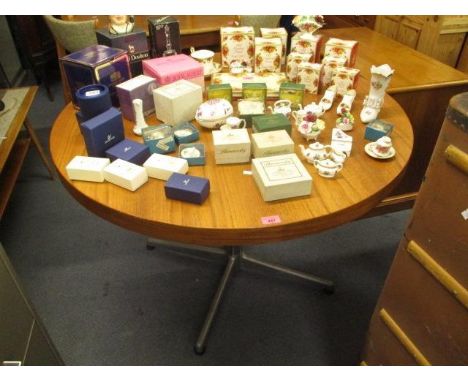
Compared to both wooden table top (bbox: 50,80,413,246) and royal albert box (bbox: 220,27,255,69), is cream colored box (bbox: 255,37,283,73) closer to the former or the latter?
royal albert box (bbox: 220,27,255,69)

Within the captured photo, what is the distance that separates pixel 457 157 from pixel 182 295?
1310 mm

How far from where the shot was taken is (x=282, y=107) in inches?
53.8

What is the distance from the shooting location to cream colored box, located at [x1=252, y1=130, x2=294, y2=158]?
1.12 metres

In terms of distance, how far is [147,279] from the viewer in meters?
1.79

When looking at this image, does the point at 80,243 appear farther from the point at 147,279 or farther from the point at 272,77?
the point at 272,77

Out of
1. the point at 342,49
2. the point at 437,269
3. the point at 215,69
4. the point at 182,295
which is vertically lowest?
the point at 182,295

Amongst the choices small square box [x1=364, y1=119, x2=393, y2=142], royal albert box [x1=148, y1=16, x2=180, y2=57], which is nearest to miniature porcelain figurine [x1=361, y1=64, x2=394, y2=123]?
small square box [x1=364, y1=119, x2=393, y2=142]

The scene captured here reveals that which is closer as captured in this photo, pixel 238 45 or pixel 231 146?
pixel 231 146

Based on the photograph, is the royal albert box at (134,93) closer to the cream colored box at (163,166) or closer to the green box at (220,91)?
the green box at (220,91)

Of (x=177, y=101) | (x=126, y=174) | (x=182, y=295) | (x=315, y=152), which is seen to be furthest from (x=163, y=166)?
(x=182, y=295)

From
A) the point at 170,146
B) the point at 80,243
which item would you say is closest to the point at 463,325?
the point at 170,146

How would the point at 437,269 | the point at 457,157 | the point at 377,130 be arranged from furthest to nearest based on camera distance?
the point at 377,130, the point at 437,269, the point at 457,157

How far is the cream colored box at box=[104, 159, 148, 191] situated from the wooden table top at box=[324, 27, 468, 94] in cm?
114

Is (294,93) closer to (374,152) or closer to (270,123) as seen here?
(270,123)
